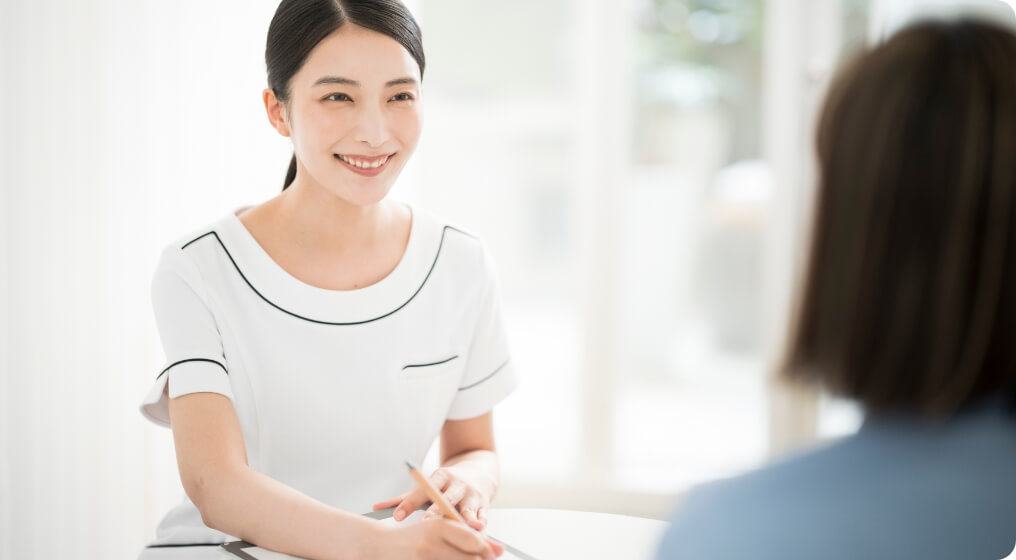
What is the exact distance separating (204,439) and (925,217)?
91cm

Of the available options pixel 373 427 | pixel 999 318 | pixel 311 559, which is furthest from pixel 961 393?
pixel 373 427

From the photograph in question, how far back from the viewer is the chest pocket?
135 centimetres

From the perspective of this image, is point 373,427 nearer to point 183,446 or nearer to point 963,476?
point 183,446

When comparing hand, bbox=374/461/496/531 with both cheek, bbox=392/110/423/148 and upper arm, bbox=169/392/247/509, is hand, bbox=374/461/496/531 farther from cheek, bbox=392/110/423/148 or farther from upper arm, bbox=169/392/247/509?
cheek, bbox=392/110/423/148

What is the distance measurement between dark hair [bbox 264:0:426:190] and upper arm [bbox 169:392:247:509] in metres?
0.47

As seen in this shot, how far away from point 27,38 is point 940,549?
1.70m

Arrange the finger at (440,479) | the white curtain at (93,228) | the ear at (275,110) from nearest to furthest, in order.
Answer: the finger at (440,479), the ear at (275,110), the white curtain at (93,228)

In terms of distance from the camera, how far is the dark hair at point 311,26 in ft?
4.08

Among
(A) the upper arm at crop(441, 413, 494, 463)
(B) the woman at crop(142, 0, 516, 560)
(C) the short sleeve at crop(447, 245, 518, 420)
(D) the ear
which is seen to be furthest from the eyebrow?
(A) the upper arm at crop(441, 413, 494, 463)

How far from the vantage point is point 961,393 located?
58cm

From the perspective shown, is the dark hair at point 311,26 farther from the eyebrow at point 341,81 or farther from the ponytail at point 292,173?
the ponytail at point 292,173

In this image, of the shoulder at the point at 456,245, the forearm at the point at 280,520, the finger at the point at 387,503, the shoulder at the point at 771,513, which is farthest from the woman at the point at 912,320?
the shoulder at the point at 456,245

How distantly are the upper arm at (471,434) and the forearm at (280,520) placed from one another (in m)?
0.42

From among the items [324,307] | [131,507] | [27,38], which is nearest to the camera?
[324,307]
